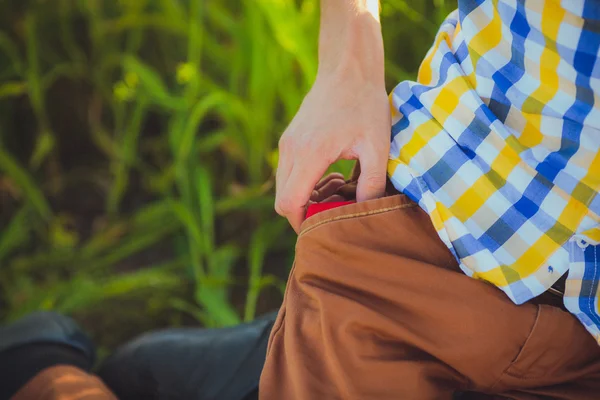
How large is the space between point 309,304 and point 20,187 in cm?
112

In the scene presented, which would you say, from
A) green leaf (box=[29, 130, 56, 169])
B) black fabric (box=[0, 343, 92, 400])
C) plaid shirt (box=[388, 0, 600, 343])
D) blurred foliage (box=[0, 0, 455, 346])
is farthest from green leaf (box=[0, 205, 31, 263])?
plaid shirt (box=[388, 0, 600, 343])

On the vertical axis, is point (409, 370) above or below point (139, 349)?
above

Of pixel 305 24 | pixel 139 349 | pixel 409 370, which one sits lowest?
pixel 139 349

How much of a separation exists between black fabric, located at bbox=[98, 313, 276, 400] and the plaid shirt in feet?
1.06

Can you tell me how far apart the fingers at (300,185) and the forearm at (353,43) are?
0.36 ft

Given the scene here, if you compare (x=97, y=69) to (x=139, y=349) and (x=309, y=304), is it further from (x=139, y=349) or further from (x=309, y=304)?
(x=309, y=304)

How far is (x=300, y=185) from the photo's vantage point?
676mm

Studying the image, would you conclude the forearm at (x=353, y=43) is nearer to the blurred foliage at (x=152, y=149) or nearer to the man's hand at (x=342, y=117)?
the man's hand at (x=342, y=117)

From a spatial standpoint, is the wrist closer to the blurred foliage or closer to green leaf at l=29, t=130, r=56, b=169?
the blurred foliage

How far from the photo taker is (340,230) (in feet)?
2.07

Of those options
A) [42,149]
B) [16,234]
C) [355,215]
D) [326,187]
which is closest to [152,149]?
[42,149]

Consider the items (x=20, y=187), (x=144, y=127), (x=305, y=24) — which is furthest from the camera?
(x=144, y=127)

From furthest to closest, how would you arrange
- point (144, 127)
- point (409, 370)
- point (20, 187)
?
1. point (144, 127)
2. point (20, 187)
3. point (409, 370)

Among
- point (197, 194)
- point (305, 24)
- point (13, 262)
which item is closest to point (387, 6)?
point (305, 24)
